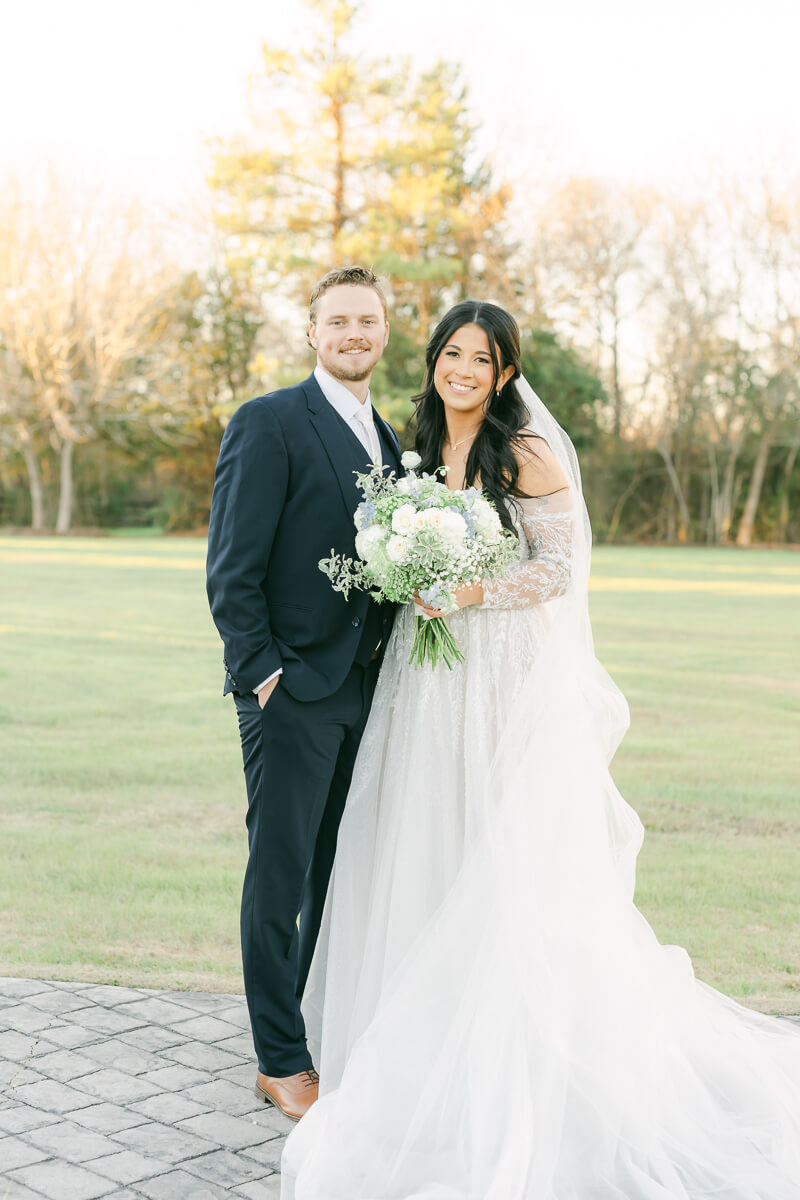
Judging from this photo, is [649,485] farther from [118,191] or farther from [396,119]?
[118,191]

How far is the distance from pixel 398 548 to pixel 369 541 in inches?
5.2

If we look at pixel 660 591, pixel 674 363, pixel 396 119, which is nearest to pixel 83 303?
pixel 396 119

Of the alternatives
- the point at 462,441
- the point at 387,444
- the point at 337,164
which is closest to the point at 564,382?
the point at 337,164

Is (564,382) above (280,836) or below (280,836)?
above

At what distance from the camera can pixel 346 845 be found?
3789 millimetres

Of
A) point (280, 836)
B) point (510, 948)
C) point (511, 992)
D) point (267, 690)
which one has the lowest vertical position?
point (511, 992)

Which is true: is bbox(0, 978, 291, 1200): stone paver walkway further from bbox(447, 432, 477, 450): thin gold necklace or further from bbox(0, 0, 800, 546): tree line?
bbox(0, 0, 800, 546): tree line

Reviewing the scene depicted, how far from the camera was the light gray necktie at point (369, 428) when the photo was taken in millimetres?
3814

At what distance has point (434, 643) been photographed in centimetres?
360

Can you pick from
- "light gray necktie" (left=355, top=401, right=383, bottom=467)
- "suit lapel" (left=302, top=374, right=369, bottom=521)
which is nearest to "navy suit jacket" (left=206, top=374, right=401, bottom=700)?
"suit lapel" (left=302, top=374, right=369, bottom=521)

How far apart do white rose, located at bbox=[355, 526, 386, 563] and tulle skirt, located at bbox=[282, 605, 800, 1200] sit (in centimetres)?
45

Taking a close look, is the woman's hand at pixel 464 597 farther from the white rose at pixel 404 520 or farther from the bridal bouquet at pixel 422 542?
the white rose at pixel 404 520

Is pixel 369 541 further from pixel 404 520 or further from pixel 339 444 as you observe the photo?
pixel 339 444

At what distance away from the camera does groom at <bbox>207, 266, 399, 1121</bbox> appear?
139 inches
